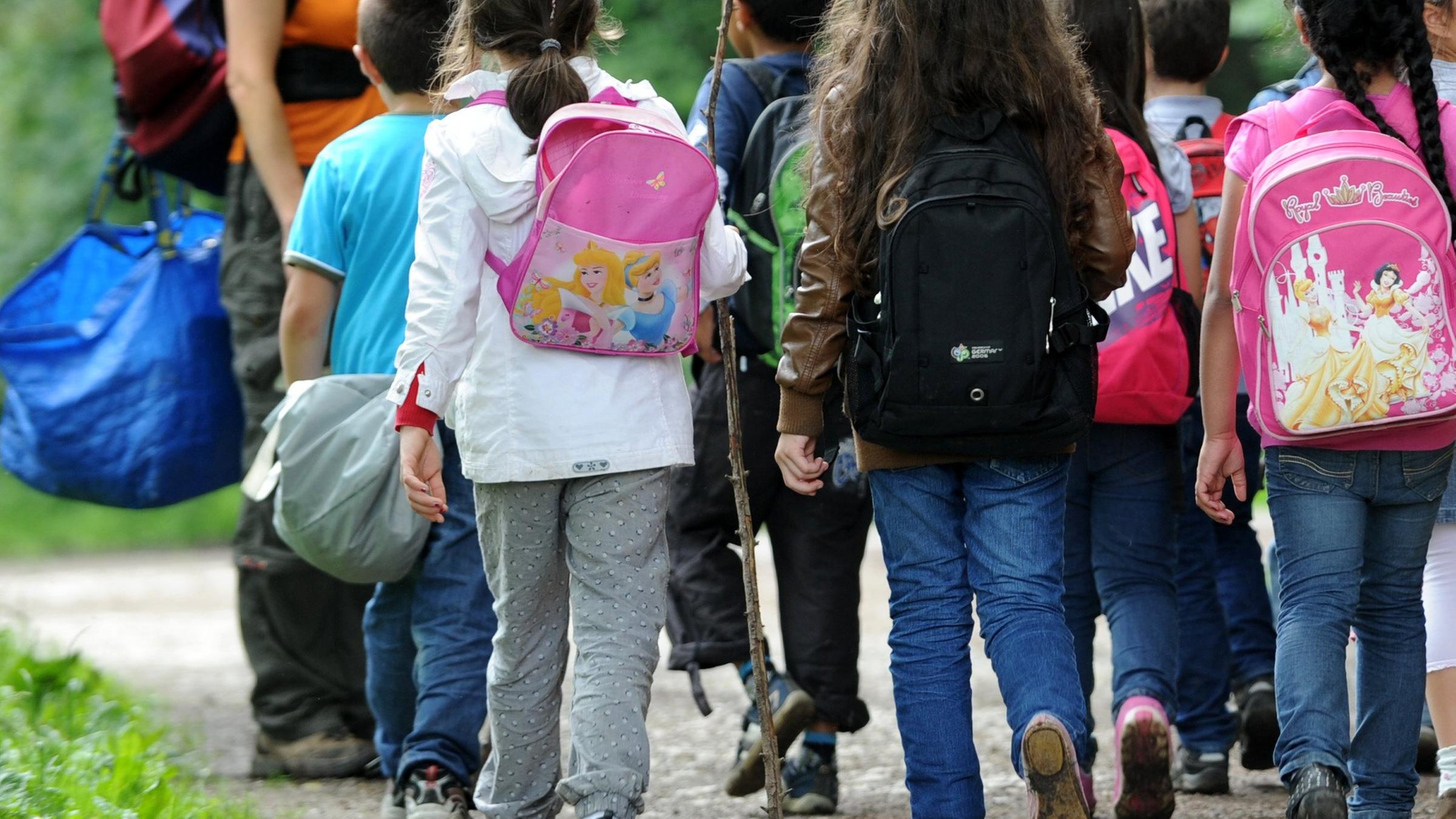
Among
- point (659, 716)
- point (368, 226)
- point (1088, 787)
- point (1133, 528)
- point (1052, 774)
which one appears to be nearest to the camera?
point (1052, 774)

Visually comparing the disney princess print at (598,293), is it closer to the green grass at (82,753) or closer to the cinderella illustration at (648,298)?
the cinderella illustration at (648,298)

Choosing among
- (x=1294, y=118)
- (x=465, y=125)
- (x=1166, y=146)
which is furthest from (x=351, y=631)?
(x=1294, y=118)

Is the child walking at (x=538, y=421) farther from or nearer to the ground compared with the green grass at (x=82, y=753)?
farther from the ground

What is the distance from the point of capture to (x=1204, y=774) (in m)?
4.57

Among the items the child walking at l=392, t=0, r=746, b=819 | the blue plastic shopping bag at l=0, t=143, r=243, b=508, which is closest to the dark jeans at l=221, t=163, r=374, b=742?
the blue plastic shopping bag at l=0, t=143, r=243, b=508

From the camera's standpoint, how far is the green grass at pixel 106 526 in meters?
16.1

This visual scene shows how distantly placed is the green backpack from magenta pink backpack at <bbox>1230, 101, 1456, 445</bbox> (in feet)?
3.92

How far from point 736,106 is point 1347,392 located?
5.83 ft

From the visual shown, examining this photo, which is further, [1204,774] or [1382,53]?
[1204,774]

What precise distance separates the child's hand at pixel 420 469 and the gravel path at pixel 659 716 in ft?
4.10

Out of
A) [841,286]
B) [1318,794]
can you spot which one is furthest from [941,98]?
[1318,794]

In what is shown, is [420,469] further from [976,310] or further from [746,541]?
[976,310]

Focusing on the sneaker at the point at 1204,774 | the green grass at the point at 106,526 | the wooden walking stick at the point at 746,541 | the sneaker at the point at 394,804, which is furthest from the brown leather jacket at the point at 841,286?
the green grass at the point at 106,526

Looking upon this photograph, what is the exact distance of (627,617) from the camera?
11.7ft
